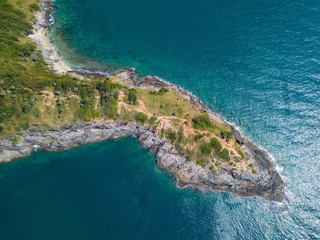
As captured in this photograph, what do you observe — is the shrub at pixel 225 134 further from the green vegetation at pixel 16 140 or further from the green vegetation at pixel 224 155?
the green vegetation at pixel 16 140

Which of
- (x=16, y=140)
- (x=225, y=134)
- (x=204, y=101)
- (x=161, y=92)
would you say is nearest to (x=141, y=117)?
(x=161, y=92)

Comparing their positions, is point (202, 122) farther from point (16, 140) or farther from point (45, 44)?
point (45, 44)

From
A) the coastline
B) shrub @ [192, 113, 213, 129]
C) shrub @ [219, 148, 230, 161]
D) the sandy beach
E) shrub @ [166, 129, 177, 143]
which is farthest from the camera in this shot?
the sandy beach

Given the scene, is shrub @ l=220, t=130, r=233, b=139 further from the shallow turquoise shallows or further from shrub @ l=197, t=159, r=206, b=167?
shrub @ l=197, t=159, r=206, b=167

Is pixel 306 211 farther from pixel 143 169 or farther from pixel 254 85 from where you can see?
pixel 143 169

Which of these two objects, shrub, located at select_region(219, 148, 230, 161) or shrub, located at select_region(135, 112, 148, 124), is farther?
shrub, located at select_region(135, 112, 148, 124)

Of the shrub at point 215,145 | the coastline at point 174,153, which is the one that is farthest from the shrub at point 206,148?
the coastline at point 174,153

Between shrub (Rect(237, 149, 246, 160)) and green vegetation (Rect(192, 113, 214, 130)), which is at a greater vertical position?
green vegetation (Rect(192, 113, 214, 130))

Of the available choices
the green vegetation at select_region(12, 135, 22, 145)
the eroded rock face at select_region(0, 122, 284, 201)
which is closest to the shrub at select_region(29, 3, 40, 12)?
the eroded rock face at select_region(0, 122, 284, 201)
